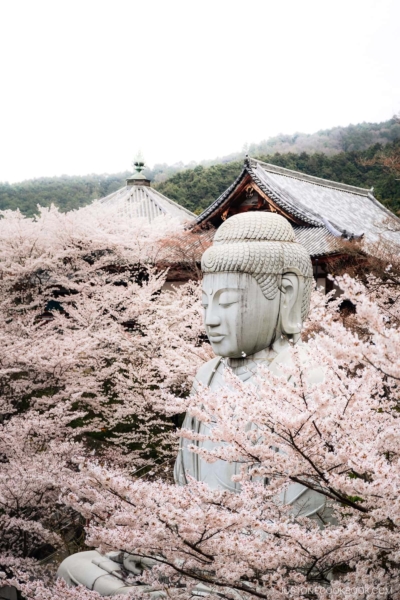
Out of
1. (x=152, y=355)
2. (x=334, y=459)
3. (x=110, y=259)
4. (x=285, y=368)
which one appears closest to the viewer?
(x=334, y=459)

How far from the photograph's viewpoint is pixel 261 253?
11.8 ft

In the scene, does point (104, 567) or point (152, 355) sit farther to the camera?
point (152, 355)

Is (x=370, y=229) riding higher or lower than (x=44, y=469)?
higher

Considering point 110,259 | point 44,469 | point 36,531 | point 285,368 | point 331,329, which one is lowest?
point 36,531

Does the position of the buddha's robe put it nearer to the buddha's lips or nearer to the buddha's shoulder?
the buddha's shoulder

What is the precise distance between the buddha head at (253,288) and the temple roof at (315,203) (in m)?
11.3

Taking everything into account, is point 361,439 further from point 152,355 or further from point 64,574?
point 152,355

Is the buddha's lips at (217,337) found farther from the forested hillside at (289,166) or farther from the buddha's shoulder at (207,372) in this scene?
the forested hillside at (289,166)

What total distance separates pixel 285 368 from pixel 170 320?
833 cm

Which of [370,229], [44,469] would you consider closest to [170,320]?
[44,469]

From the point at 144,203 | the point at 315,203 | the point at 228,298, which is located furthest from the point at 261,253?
the point at 144,203

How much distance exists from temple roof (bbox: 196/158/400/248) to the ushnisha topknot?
36.8 ft

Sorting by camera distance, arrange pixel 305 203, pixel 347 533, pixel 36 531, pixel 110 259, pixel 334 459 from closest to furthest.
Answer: pixel 347 533 → pixel 334 459 → pixel 36 531 → pixel 110 259 → pixel 305 203

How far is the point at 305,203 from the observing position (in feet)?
66.8
